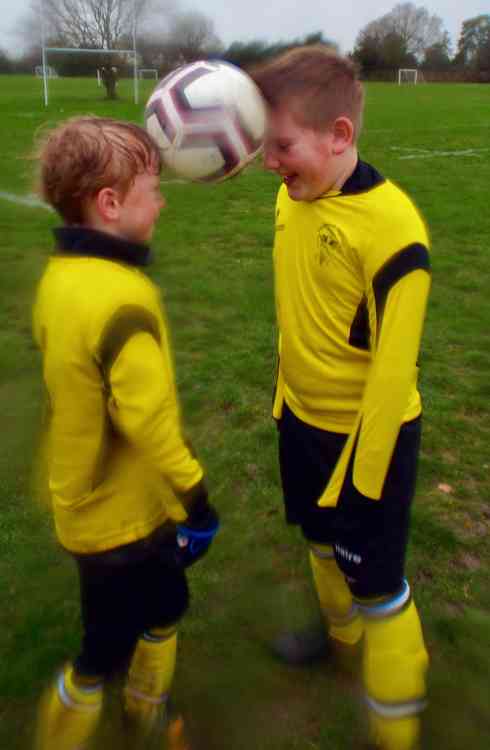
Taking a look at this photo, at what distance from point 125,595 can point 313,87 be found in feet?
4.71

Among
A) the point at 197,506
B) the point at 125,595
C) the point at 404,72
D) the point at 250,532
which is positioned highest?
the point at 404,72

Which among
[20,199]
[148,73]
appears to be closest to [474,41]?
[148,73]

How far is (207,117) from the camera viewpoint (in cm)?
200

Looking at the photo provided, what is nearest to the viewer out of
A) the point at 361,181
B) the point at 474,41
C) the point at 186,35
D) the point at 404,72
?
the point at 361,181

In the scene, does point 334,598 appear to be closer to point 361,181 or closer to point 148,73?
point 361,181

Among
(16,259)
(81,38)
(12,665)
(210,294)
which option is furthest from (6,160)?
(81,38)

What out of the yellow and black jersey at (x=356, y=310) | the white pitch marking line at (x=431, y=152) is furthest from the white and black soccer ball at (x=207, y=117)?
the white pitch marking line at (x=431, y=152)

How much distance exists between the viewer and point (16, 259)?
778 cm

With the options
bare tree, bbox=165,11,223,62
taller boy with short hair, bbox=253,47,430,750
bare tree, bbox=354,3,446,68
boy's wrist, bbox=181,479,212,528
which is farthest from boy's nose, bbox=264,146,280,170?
bare tree, bbox=354,3,446,68

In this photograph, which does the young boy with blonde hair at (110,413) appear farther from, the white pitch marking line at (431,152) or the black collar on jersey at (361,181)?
the white pitch marking line at (431,152)

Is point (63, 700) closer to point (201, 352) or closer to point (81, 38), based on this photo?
point (201, 352)

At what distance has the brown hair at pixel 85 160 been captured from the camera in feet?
5.83

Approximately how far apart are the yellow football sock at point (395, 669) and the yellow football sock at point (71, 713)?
79 cm

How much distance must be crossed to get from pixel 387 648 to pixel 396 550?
286 millimetres
